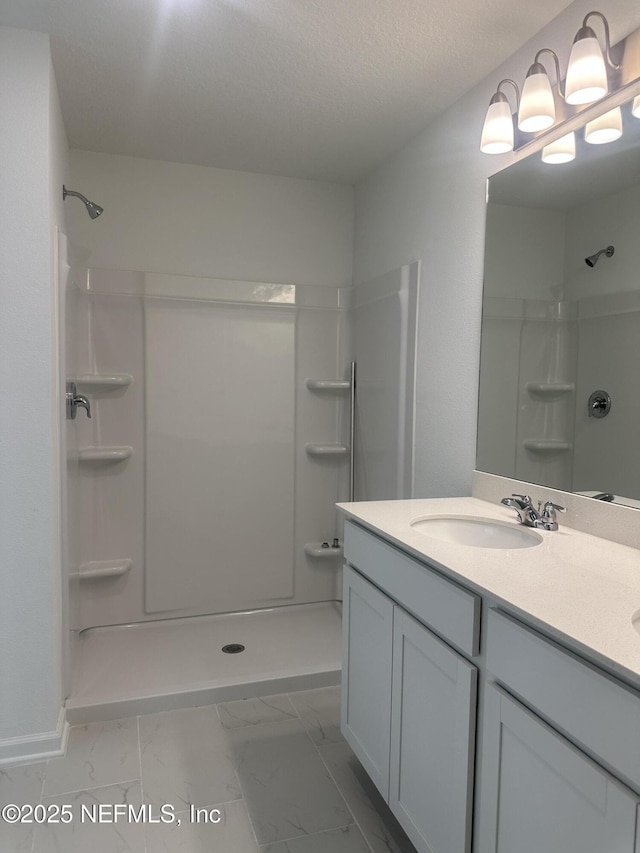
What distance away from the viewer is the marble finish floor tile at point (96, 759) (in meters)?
1.92

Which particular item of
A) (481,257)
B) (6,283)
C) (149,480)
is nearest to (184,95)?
(6,283)

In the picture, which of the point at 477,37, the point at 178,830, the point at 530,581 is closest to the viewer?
the point at 530,581

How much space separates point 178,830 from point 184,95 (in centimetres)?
248

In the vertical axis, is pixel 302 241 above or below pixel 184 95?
below

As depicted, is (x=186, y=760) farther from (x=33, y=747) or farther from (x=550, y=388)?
(x=550, y=388)

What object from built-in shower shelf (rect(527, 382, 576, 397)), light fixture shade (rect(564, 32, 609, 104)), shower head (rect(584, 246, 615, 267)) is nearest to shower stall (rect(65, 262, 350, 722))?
built-in shower shelf (rect(527, 382, 576, 397))

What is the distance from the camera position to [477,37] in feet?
6.09

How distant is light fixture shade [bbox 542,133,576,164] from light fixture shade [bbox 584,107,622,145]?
0.06 meters

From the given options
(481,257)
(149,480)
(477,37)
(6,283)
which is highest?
(477,37)

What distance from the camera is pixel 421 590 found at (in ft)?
4.73

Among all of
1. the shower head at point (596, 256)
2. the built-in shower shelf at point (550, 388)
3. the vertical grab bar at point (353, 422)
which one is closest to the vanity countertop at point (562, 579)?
the built-in shower shelf at point (550, 388)

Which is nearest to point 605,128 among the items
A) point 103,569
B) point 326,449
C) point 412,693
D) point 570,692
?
point 570,692

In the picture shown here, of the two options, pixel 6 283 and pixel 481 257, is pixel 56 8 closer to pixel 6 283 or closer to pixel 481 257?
pixel 6 283

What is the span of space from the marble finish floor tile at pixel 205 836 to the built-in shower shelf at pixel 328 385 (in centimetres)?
201
